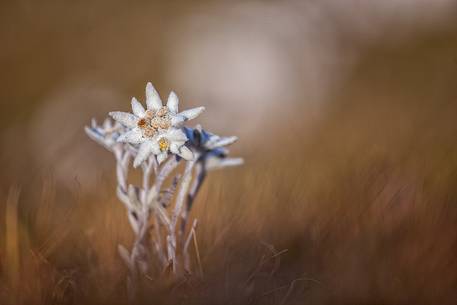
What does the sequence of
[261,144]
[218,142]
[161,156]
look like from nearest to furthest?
[161,156]
[218,142]
[261,144]

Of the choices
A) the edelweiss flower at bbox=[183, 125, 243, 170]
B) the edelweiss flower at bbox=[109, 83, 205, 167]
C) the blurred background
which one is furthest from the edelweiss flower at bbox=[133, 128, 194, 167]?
the blurred background

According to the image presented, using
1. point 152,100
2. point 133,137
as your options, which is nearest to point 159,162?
point 133,137

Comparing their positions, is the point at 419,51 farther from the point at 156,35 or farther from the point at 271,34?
the point at 156,35

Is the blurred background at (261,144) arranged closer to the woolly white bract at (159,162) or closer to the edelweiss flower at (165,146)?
the woolly white bract at (159,162)

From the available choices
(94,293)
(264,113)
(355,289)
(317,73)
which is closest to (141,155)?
(94,293)

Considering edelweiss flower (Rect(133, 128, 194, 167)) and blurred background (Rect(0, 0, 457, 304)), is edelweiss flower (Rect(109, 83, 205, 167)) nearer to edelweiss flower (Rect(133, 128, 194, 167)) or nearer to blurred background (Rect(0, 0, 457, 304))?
edelweiss flower (Rect(133, 128, 194, 167))

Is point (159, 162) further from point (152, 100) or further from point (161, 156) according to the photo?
point (152, 100)
